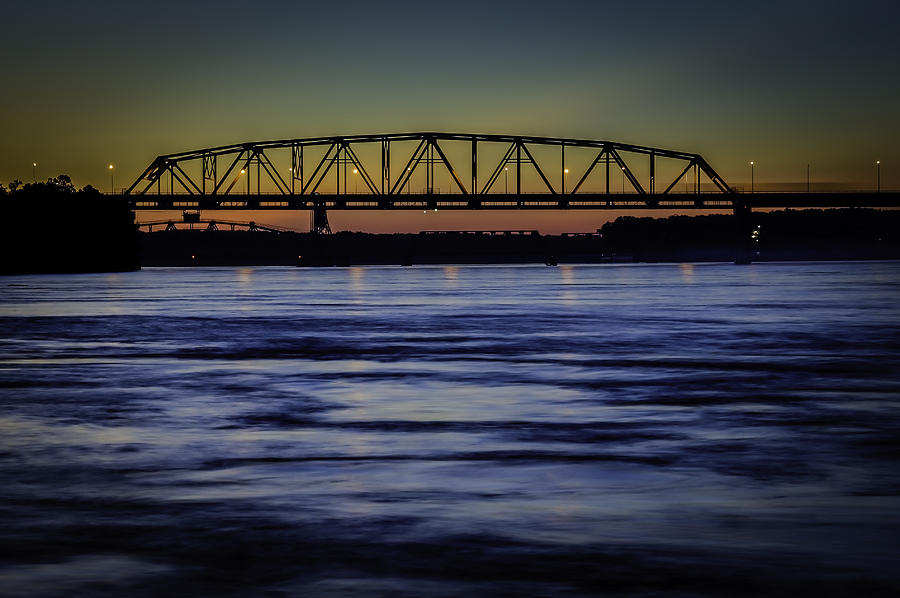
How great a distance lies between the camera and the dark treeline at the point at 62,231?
161613 mm

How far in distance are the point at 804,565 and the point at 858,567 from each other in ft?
1.13

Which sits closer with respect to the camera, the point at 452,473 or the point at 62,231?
the point at 452,473

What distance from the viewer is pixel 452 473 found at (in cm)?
1312

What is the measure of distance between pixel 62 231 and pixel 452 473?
16287 centimetres

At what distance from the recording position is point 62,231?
553 feet

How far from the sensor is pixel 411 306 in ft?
205

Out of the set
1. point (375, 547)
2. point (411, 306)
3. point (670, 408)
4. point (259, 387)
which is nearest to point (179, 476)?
point (375, 547)

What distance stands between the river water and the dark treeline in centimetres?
13668

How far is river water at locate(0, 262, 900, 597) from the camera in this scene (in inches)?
354

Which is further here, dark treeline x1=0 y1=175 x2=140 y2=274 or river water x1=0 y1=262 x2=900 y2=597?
dark treeline x1=0 y1=175 x2=140 y2=274

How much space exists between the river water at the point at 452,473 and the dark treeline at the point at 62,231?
136681mm

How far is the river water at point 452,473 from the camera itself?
29.5 feet

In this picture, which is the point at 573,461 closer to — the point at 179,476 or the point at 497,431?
the point at 497,431

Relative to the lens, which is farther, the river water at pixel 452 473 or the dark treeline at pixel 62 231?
the dark treeline at pixel 62 231
